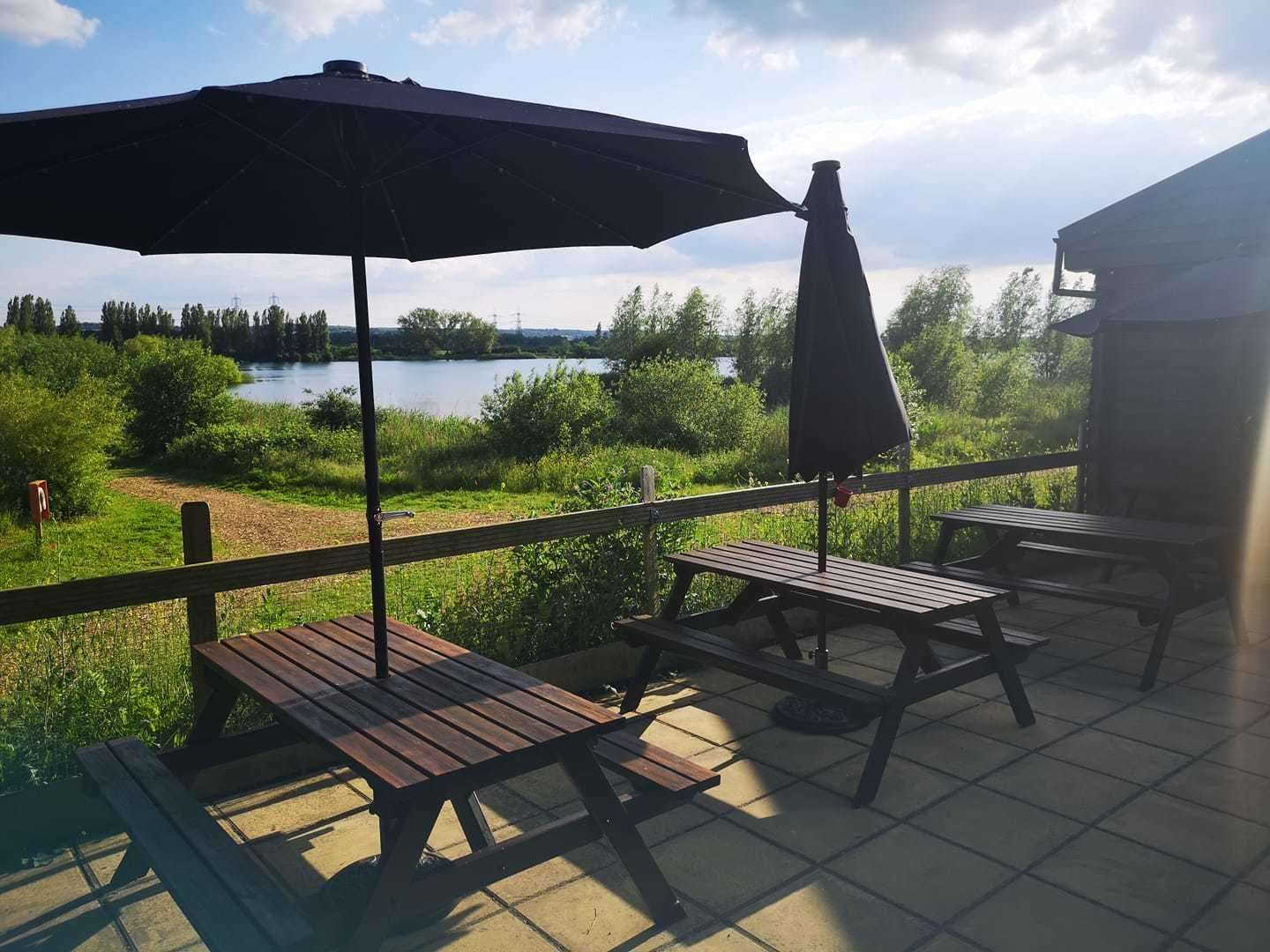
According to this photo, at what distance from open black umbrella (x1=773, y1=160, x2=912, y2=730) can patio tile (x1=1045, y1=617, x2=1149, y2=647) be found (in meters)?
2.60

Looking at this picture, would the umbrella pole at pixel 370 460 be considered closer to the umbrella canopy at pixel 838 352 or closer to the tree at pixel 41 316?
the umbrella canopy at pixel 838 352

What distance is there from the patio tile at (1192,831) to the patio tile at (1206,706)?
1066 mm

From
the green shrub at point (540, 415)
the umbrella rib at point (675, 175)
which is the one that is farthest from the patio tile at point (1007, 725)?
the green shrub at point (540, 415)

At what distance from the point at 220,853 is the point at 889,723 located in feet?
7.83

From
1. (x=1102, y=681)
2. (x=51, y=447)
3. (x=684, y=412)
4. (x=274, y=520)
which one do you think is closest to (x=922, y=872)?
(x=1102, y=681)

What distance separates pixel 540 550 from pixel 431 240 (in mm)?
1994

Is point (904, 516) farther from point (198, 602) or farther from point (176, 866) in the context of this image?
point (176, 866)

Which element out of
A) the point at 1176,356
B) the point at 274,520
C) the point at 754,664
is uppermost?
the point at 1176,356

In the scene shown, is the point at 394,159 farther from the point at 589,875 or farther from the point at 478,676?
the point at 589,875

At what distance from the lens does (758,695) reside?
4723 millimetres

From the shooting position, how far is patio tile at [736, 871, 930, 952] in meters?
2.66

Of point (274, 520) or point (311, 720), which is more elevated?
point (311, 720)

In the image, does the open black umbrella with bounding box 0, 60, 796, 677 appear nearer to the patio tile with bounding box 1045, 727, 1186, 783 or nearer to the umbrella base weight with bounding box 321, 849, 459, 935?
the umbrella base weight with bounding box 321, 849, 459, 935

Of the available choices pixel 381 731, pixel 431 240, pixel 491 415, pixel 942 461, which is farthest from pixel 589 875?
pixel 491 415
